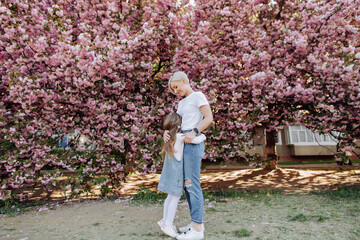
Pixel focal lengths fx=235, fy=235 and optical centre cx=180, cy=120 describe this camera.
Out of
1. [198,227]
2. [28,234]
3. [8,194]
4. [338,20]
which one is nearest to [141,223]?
[198,227]

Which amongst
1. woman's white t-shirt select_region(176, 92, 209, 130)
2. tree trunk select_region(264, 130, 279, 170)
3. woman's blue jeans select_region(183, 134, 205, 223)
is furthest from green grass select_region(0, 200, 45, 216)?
tree trunk select_region(264, 130, 279, 170)

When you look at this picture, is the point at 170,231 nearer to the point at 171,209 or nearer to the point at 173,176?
the point at 171,209

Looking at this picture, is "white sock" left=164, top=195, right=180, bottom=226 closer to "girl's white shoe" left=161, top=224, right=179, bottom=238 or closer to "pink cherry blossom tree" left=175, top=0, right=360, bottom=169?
"girl's white shoe" left=161, top=224, right=179, bottom=238

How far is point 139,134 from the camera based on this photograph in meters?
5.59

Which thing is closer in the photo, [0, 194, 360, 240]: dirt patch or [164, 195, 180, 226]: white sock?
[164, 195, 180, 226]: white sock

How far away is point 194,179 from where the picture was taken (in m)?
3.04

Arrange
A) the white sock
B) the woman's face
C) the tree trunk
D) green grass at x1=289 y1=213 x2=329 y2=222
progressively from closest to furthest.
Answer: the white sock
the woman's face
green grass at x1=289 y1=213 x2=329 y2=222
the tree trunk

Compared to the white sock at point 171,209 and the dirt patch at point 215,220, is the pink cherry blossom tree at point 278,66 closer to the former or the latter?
the dirt patch at point 215,220

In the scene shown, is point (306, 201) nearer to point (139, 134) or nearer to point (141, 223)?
point (141, 223)

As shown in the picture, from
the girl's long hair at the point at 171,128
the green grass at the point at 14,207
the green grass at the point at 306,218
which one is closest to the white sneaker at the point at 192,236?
the girl's long hair at the point at 171,128

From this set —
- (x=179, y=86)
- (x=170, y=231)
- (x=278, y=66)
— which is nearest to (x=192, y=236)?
(x=170, y=231)

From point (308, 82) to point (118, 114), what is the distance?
16.7ft

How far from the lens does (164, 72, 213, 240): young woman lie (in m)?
3.00

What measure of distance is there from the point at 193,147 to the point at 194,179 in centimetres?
41
